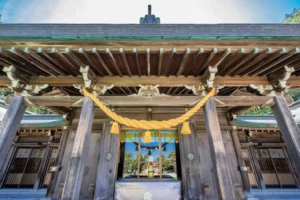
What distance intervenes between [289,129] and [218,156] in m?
1.89

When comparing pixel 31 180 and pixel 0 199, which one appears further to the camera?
pixel 31 180

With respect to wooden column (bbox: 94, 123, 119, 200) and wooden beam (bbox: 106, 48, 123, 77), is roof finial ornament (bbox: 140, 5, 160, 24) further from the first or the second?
wooden column (bbox: 94, 123, 119, 200)

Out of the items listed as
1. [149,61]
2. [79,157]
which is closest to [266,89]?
[149,61]

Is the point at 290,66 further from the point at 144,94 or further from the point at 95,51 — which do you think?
the point at 95,51

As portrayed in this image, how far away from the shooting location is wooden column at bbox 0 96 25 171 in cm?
339

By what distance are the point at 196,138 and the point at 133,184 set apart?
2.76m

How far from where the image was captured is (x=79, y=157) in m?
3.17

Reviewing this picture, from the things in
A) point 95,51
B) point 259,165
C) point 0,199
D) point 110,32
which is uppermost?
point 110,32

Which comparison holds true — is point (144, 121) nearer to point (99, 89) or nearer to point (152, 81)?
point (152, 81)

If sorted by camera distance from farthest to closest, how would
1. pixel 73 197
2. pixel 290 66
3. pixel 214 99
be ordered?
pixel 214 99 → pixel 290 66 → pixel 73 197

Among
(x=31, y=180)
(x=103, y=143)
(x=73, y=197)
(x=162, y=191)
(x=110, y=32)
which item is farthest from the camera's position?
(x=31, y=180)

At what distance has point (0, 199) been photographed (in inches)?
254

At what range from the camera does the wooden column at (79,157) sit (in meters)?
2.93

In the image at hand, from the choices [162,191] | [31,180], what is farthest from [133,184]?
[31,180]
